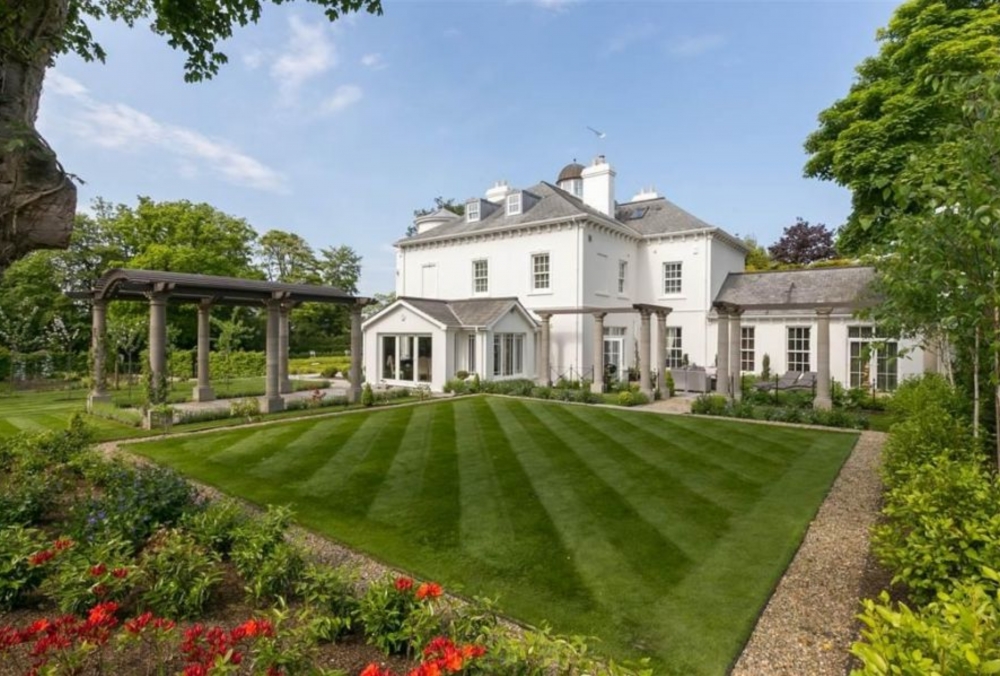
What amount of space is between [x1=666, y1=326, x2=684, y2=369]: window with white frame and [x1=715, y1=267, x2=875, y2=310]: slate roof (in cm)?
282

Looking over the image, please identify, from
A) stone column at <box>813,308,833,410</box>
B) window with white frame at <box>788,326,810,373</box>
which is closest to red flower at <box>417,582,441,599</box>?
stone column at <box>813,308,833,410</box>

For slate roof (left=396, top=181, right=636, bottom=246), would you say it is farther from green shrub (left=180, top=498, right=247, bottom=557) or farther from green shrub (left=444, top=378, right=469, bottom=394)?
green shrub (left=180, top=498, right=247, bottom=557)

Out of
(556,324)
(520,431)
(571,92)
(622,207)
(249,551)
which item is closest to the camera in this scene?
(249,551)

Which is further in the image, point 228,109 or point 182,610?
point 228,109

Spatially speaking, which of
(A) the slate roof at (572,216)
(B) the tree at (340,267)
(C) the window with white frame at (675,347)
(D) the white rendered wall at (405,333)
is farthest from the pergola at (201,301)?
(B) the tree at (340,267)

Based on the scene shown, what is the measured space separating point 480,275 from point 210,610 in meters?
23.6

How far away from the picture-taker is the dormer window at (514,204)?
86.0 feet

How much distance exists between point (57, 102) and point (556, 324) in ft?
66.8

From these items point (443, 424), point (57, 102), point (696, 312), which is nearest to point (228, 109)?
point (57, 102)

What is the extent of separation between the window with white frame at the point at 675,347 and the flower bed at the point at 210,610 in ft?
80.5

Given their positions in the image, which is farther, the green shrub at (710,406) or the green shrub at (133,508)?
the green shrub at (710,406)

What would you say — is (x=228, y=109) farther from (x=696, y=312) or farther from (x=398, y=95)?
(x=696, y=312)

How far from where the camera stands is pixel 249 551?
466cm

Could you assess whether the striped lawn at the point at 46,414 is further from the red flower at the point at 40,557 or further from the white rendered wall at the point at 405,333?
the white rendered wall at the point at 405,333
